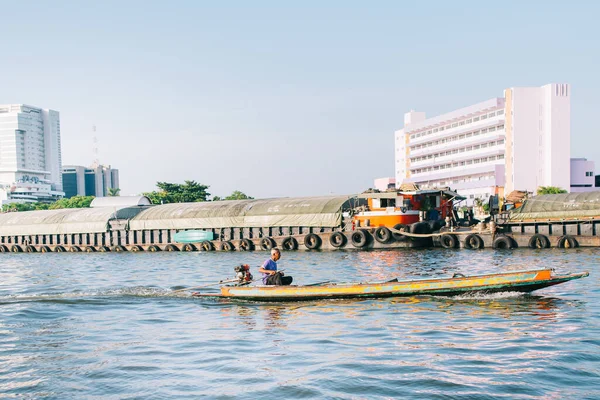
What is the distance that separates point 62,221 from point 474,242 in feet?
129

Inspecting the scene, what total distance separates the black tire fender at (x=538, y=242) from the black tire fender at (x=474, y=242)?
2.95 meters

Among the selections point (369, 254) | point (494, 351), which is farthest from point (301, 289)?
point (369, 254)

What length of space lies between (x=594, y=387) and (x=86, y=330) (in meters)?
12.0

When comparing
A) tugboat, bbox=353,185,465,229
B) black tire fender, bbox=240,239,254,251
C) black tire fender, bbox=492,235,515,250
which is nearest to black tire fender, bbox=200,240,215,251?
black tire fender, bbox=240,239,254,251

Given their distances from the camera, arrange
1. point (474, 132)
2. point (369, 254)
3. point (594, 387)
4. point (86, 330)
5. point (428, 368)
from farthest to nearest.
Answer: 1. point (474, 132)
2. point (369, 254)
3. point (86, 330)
4. point (428, 368)
5. point (594, 387)

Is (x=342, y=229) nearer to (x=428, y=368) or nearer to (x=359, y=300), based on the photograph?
(x=359, y=300)

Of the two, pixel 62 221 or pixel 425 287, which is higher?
pixel 62 221

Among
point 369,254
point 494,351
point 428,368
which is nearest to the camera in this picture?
point 428,368

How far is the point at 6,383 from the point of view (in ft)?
36.6

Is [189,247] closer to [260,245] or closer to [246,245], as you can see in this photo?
[246,245]

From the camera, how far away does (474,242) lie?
38.9 m

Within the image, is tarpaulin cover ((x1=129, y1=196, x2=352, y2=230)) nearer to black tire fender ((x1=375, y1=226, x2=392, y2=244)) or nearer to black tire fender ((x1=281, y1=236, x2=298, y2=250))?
black tire fender ((x1=281, y1=236, x2=298, y2=250))

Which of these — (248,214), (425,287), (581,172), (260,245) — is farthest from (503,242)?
(581,172)

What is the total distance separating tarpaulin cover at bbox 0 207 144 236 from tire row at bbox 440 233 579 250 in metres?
30.4
